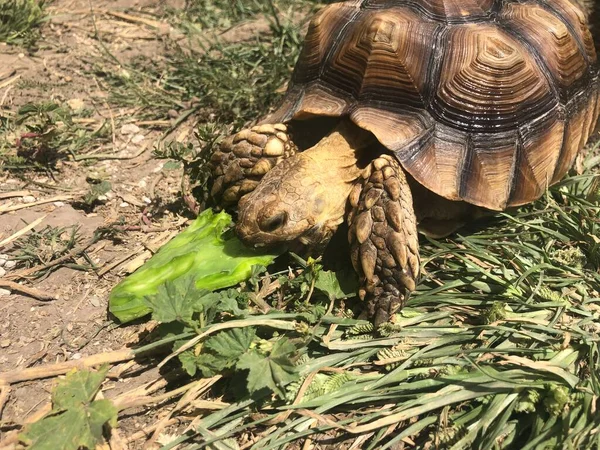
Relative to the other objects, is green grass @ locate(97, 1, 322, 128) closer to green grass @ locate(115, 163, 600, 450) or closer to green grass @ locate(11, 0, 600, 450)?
green grass @ locate(11, 0, 600, 450)

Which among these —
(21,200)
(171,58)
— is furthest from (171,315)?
(171,58)

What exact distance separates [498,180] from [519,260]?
0.40m

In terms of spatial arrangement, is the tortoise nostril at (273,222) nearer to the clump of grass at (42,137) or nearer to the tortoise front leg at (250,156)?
the tortoise front leg at (250,156)

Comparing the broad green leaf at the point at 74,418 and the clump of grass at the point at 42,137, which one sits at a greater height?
the clump of grass at the point at 42,137

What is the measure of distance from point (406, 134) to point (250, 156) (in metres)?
0.77

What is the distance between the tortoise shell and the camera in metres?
2.45

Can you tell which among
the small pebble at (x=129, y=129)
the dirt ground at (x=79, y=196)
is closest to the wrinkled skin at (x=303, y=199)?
the dirt ground at (x=79, y=196)

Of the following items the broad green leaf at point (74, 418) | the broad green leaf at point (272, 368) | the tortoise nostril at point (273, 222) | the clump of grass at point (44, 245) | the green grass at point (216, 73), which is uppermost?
the green grass at point (216, 73)

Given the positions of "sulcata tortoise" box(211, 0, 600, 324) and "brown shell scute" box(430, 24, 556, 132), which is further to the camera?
"brown shell scute" box(430, 24, 556, 132)

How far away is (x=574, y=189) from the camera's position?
9.91 feet

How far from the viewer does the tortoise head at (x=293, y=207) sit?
2.29m

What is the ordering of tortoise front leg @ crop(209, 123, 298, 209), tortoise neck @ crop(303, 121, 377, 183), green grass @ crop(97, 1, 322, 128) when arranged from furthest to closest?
green grass @ crop(97, 1, 322, 128)
tortoise front leg @ crop(209, 123, 298, 209)
tortoise neck @ crop(303, 121, 377, 183)

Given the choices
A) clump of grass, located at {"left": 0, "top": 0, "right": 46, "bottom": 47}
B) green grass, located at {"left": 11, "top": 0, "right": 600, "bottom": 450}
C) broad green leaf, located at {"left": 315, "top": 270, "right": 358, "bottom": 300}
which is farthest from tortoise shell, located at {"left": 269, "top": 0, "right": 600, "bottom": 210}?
clump of grass, located at {"left": 0, "top": 0, "right": 46, "bottom": 47}

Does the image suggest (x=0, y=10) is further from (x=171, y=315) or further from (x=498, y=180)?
(x=498, y=180)
